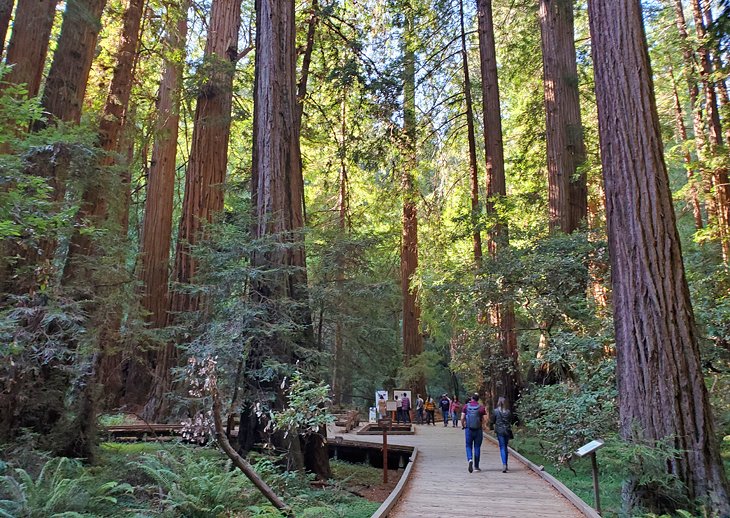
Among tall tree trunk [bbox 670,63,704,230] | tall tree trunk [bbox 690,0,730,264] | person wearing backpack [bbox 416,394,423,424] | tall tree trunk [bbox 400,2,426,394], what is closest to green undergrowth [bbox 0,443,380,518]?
tall tree trunk [bbox 400,2,426,394]

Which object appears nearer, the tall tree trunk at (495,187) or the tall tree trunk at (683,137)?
the tall tree trunk at (495,187)

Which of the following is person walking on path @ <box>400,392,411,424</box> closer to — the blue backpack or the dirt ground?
the dirt ground

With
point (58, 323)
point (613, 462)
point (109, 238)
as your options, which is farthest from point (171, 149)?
point (613, 462)

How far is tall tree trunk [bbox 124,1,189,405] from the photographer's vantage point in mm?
12934

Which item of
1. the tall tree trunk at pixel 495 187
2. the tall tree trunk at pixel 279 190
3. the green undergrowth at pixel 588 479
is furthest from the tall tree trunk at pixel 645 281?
the tall tree trunk at pixel 495 187

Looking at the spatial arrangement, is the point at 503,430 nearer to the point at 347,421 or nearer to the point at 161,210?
the point at 347,421

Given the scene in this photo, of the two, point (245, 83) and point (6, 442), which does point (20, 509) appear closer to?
point (6, 442)

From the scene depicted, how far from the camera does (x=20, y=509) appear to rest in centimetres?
446

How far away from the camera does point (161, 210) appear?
587 inches

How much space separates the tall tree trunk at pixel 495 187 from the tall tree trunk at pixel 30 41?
9506 mm

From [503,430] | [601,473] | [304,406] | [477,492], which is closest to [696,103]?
[601,473]

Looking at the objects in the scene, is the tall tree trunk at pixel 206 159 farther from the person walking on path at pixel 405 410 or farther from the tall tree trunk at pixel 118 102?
the person walking on path at pixel 405 410

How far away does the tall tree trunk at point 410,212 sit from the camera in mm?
15594

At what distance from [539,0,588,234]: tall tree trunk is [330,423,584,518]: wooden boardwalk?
5986mm
